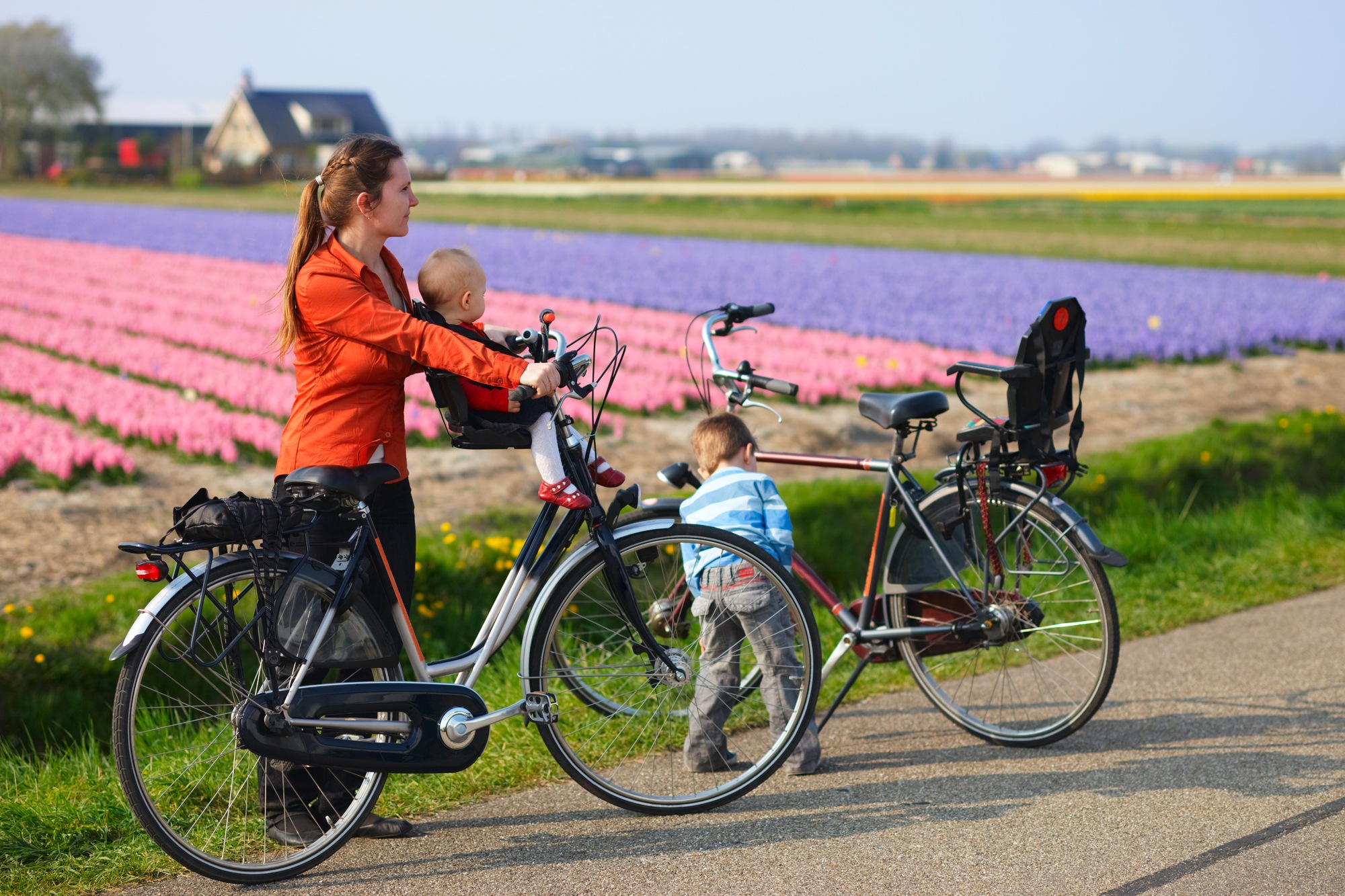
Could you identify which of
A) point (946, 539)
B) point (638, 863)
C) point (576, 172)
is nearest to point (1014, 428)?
point (946, 539)

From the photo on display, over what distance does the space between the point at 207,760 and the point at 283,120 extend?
10611 cm

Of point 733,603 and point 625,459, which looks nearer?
point 733,603

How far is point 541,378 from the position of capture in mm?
3701

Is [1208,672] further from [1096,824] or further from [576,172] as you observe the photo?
[576,172]

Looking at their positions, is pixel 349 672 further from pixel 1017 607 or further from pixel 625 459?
pixel 625 459

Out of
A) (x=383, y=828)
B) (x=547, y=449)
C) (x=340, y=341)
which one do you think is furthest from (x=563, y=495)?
(x=383, y=828)

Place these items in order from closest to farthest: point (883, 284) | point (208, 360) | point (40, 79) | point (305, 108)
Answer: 1. point (208, 360)
2. point (883, 284)
3. point (40, 79)
4. point (305, 108)

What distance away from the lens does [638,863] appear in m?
3.83

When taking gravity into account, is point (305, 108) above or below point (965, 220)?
above

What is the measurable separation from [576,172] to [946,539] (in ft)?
367

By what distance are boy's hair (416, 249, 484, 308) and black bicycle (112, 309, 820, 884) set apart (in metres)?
0.26

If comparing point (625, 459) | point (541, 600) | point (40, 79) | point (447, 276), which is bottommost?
point (625, 459)

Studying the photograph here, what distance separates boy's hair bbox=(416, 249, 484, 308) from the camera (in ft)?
13.1

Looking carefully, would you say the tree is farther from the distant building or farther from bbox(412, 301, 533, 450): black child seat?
bbox(412, 301, 533, 450): black child seat
